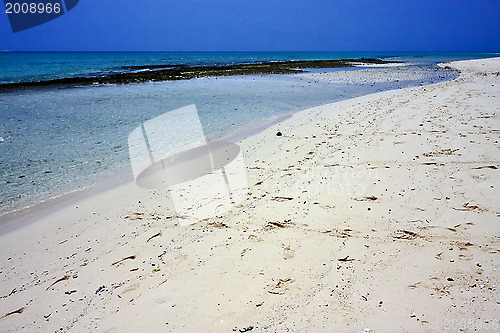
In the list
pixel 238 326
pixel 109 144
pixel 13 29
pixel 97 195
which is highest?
pixel 13 29

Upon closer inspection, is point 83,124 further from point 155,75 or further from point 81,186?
point 155,75

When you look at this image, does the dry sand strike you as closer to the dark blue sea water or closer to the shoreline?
the shoreline

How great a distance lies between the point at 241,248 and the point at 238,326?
101 centimetres

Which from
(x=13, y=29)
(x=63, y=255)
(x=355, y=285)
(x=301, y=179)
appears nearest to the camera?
(x=355, y=285)

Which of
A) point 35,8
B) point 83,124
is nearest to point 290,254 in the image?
point 35,8

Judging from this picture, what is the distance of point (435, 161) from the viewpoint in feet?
15.9

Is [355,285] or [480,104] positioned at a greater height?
[480,104]

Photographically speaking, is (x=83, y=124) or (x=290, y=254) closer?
(x=290, y=254)

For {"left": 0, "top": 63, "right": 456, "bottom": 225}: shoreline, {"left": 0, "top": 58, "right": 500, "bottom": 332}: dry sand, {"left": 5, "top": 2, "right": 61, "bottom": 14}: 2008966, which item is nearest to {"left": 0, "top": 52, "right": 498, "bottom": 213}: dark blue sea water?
{"left": 0, "top": 63, "right": 456, "bottom": 225}: shoreline

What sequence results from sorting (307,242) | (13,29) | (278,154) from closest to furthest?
1. (307,242)
2. (13,29)
3. (278,154)

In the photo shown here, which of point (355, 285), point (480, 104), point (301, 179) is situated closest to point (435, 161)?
point (301, 179)

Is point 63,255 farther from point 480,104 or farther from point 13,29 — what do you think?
point 480,104

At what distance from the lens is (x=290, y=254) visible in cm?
307

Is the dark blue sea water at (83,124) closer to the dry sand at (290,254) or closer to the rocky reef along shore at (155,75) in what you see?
the dry sand at (290,254)
